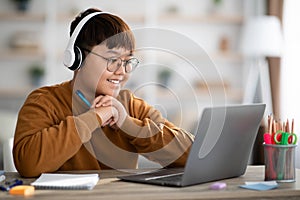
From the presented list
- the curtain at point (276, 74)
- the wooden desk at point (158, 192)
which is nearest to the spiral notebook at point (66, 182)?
the wooden desk at point (158, 192)

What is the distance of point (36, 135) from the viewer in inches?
64.6

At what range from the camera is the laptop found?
144 cm

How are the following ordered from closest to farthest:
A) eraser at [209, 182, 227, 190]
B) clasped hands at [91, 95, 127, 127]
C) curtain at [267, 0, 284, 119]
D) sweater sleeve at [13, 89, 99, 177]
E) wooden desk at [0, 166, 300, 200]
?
wooden desk at [0, 166, 300, 200] < eraser at [209, 182, 227, 190] < sweater sleeve at [13, 89, 99, 177] < clasped hands at [91, 95, 127, 127] < curtain at [267, 0, 284, 119]

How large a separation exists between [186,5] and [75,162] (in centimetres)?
394

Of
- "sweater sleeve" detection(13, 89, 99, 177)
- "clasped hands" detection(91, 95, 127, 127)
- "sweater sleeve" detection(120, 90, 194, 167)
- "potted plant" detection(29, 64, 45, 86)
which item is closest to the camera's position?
"sweater sleeve" detection(13, 89, 99, 177)

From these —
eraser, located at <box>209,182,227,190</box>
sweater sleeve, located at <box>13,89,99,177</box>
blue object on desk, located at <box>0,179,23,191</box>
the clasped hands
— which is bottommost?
eraser, located at <box>209,182,227,190</box>

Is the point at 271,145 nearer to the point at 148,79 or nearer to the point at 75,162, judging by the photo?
the point at 75,162

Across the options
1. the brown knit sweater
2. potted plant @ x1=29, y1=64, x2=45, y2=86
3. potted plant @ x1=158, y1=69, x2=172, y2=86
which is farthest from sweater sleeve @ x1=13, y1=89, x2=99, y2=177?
potted plant @ x1=158, y1=69, x2=172, y2=86

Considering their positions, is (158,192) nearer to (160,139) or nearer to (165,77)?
(160,139)

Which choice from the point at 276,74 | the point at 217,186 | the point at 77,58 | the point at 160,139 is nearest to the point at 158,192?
the point at 217,186

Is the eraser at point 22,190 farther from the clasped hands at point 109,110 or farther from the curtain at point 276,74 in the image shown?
the curtain at point 276,74

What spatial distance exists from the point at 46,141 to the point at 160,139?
391mm

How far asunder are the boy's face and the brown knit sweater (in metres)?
0.09

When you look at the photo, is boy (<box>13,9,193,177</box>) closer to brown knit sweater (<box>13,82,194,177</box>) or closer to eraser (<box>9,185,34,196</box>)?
brown knit sweater (<box>13,82,194,177</box>)
